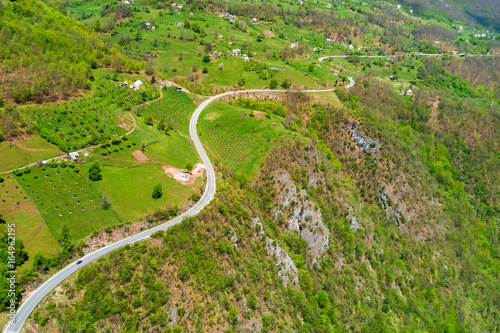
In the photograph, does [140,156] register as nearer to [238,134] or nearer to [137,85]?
[238,134]

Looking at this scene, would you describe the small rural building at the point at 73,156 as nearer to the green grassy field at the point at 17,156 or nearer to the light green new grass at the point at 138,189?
the green grassy field at the point at 17,156

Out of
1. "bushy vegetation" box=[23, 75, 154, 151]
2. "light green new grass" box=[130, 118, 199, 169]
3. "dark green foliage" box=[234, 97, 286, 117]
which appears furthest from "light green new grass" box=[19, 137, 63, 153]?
"dark green foliage" box=[234, 97, 286, 117]

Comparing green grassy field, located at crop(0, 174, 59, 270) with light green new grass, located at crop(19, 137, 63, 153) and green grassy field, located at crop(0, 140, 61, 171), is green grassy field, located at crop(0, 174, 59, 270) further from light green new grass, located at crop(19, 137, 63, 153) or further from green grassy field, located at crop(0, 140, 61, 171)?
light green new grass, located at crop(19, 137, 63, 153)

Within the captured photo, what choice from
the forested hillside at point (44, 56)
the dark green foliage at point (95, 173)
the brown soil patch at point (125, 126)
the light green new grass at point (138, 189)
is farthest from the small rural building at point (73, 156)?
the forested hillside at point (44, 56)

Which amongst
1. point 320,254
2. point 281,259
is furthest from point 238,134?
point 320,254

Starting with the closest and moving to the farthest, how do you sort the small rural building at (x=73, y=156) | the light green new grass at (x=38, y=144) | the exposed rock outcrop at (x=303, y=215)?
the small rural building at (x=73, y=156) → the light green new grass at (x=38, y=144) → the exposed rock outcrop at (x=303, y=215)

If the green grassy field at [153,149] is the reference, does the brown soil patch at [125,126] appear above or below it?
above

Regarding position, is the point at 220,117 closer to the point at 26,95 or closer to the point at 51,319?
the point at 26,95
